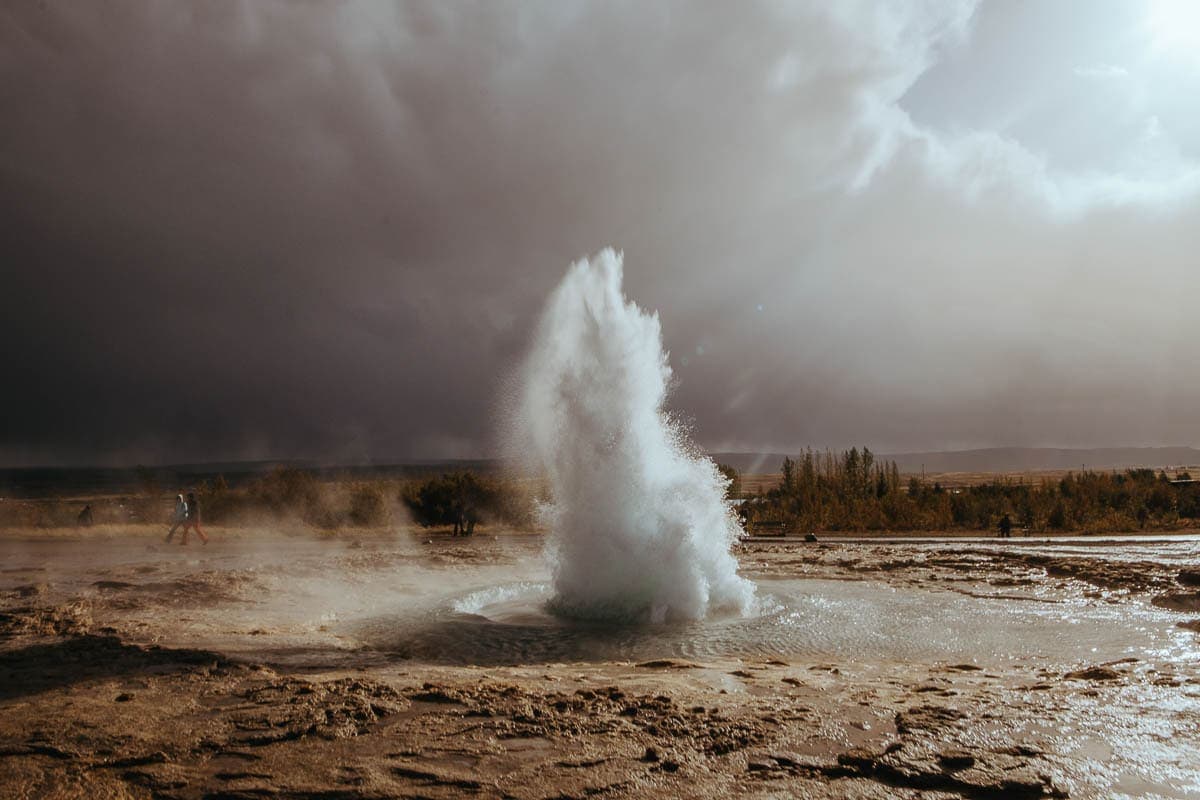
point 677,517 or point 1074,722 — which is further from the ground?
point 677,517

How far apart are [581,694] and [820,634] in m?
4.65

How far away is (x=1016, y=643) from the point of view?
9023mm

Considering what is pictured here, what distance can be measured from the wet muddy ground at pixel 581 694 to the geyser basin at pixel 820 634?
0.06 meters

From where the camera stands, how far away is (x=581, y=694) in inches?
243

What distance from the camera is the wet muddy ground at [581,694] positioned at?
4.37 meters

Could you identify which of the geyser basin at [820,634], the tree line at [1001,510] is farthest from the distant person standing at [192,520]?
the tree line at [1001,510]

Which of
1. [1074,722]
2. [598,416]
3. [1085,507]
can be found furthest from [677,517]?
[1085,507]

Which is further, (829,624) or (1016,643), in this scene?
(829,624)

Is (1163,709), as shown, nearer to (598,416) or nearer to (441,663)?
(441,663)

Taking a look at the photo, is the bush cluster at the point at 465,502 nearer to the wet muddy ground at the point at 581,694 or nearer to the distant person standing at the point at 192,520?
the distant person standing at the point at 192,520

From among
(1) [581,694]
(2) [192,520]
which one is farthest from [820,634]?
(2) [192,520]

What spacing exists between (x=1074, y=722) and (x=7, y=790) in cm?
725

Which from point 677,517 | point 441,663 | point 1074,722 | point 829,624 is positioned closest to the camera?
point 1074,722

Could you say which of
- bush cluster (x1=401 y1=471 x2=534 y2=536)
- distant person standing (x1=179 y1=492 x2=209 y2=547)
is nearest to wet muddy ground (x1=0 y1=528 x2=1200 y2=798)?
distant person standing (x1=179 y1=492 x2=209 y2=547)
